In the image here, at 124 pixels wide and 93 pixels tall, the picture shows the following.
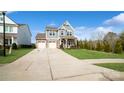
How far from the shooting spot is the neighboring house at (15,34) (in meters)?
10.1

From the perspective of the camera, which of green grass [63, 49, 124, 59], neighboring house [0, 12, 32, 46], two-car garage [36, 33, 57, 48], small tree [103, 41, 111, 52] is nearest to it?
neighboring house [0, 12, 32, 46]

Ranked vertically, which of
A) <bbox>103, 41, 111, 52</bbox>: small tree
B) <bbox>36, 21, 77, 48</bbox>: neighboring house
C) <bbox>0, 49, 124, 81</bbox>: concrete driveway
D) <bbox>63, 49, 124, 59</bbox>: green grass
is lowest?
<bbox>0, 49, 124, 81</bbox>: concrete driveway

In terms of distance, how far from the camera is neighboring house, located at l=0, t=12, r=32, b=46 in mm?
10141

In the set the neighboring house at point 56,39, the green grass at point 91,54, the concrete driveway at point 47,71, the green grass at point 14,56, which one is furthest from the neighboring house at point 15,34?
the green grass at point 91,54

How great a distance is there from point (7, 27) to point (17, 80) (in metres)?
3.29

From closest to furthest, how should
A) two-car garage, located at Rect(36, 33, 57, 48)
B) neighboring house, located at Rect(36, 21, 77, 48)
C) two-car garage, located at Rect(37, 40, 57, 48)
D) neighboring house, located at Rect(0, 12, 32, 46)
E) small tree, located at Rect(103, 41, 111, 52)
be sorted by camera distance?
neighboring house, located at Rect(0, 12, 32, 46) < neighboring house, located at Rect(36, 21, 77, 48) < two-car garage, located at Rect(36, 33, 57, 48) < two-car garage, located at Rect(37, 40, 57, 48) < small tree, located at Rect(103, 41, 111, 52)

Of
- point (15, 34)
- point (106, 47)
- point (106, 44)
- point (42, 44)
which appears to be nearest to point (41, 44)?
point (42, 44)

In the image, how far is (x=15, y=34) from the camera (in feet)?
38.2

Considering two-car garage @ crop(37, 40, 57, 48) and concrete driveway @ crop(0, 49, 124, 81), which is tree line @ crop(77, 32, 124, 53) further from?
concrete driveway @ crop(0, 49, 124, 81)

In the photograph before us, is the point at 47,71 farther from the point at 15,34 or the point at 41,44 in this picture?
the point at 15,34

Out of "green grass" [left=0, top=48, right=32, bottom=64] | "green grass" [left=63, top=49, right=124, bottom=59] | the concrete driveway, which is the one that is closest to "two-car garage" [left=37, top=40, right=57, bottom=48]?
"green grass" [left=0, top=48, right=32, bottom=64]
